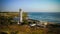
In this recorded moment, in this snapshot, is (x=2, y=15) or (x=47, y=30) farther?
(x=2, y=15)

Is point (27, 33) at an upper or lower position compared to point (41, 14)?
lower

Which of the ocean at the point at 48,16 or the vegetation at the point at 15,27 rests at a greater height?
the ocean at the point at 48,16

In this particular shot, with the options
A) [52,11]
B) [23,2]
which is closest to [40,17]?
[52,11]

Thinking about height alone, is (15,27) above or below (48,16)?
below

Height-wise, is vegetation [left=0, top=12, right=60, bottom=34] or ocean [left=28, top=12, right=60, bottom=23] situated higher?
ocean [left=28, top=12, right=60, bottom=23]

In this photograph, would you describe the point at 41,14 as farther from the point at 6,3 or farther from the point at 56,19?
the point at 6,3

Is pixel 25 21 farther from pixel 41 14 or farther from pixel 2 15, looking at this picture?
pixel 2 15

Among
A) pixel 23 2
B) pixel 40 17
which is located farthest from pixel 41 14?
pixel 23 2

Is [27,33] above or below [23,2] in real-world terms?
below

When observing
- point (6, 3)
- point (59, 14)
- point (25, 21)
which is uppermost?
point (6, 3)
